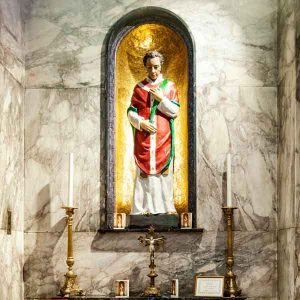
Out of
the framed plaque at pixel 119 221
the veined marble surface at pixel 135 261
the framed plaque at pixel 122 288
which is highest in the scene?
the framed plaque at pixel 119 221

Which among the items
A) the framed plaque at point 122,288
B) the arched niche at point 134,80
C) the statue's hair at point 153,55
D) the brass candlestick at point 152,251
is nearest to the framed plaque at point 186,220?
the arched niche at point 134,80

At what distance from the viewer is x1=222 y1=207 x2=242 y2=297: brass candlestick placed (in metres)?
4.75

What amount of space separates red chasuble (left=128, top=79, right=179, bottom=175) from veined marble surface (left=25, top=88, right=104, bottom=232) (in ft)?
0.86

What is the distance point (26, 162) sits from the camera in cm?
506

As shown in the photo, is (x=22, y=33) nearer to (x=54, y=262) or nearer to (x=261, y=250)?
(x=54, y=262)

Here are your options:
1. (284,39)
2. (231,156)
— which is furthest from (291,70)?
(231,156)

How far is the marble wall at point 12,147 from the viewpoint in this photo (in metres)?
4.54

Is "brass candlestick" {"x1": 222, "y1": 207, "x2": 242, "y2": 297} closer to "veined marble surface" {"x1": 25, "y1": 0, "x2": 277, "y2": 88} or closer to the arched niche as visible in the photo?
the arched niche

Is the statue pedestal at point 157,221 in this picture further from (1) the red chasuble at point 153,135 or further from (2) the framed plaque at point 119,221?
(1) the red chasuble at point 153,135

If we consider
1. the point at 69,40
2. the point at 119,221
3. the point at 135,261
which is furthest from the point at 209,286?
the point at 69,40

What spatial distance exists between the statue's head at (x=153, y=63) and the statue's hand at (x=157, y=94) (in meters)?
0.11

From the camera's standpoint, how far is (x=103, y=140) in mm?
5066

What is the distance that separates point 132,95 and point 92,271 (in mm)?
1176

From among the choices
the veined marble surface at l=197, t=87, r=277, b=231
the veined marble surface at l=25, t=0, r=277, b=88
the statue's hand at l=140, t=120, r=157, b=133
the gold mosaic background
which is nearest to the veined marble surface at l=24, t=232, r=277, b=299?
the veined marble surface at l=197, t=87, r=277, b=231
